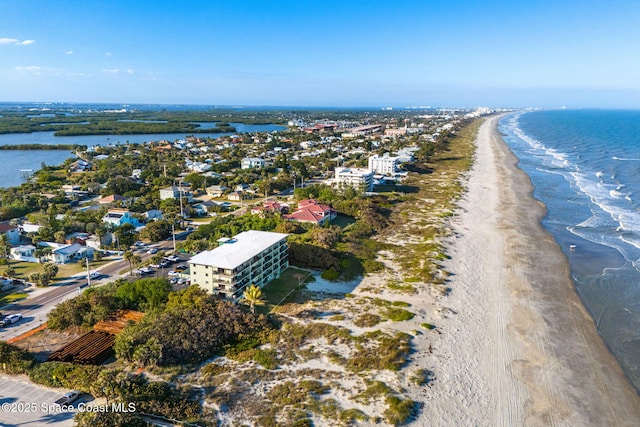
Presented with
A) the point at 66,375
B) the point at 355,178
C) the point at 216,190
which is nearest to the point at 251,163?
the point at 216,190

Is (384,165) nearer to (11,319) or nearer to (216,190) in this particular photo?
(216,190)

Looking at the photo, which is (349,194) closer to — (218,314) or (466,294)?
(466,294)

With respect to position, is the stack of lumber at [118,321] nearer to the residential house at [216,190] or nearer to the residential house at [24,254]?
the residential house at [24,254]

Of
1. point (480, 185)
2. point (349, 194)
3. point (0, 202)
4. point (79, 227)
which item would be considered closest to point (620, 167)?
point (480, 185)

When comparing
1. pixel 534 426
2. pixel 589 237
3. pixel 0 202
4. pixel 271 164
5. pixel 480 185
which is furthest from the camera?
pixel 271 164

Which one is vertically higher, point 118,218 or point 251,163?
point 251,163

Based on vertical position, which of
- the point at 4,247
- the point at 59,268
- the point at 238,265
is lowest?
the point at 59,268

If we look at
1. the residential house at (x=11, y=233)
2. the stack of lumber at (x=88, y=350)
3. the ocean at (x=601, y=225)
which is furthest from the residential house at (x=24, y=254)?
the ocean at (x=601, y=225)
